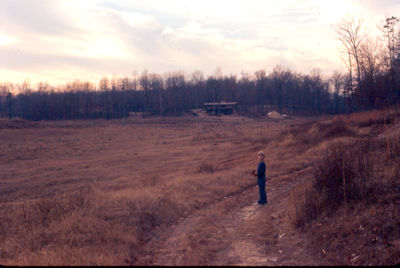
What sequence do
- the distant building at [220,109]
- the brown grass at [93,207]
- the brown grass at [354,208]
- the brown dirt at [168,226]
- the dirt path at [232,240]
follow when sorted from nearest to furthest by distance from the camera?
the brown grass at [354,208] → the dirt path at [232,240] → the brown dirt at [168,226] → the brown grass at [93,207] → the distant building at [220,109]

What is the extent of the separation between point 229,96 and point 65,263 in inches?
4290

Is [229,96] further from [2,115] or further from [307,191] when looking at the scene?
[307,191]

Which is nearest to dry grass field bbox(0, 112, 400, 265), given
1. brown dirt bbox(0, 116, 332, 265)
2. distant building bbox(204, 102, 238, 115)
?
brown dirt bbox(0, 116, 332, 265)

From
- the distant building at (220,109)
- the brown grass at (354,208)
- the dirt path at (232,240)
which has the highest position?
the distant building at (220,109)

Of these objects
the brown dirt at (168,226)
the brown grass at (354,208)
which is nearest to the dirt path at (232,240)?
the brown dirt at (168,226)

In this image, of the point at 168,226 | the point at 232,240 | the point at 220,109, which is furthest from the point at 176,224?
the point at 220,109

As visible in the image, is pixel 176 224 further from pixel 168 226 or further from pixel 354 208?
pixel 354 208

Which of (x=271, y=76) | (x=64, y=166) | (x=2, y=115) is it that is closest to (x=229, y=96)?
(x=271, y=76)

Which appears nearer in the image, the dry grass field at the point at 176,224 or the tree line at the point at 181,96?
the dry grass field at the point at 176,224

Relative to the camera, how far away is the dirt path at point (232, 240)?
6406 millimetres

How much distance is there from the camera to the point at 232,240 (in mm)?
7668

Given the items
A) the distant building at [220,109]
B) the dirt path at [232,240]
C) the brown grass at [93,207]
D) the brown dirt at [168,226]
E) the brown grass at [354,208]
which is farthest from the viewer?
the distant building at [220,109]

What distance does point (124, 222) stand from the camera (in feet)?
28.2

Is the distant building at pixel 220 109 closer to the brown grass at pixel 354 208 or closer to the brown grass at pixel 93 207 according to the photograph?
the brown grass at pixel 93 207
